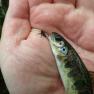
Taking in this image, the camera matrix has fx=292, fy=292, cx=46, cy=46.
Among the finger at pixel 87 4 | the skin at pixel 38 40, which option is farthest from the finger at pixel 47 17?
the finger at pixel 87 4

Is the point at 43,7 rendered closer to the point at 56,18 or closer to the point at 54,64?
the point at 56,18

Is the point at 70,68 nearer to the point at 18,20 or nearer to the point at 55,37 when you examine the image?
the point at 55,37

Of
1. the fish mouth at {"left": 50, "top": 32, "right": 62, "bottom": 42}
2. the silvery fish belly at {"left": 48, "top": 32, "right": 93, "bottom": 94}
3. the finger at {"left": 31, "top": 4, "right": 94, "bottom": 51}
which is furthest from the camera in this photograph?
the finger at {"left": 31, "top": 4, "right": 94, "bottom": 51}

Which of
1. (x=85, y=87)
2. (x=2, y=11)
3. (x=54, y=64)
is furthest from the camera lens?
(x=2, y=11)

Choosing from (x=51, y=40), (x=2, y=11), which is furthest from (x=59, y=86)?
(x=2, y=11)

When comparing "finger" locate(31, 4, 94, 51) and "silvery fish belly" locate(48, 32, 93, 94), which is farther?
"finger" locate(31, 4, 94, 51)

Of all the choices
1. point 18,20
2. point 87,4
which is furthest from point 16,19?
point 87,4

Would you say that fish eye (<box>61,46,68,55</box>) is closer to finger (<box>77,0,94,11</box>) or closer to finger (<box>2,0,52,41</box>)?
finger (<box>2,0,52,41</box>)

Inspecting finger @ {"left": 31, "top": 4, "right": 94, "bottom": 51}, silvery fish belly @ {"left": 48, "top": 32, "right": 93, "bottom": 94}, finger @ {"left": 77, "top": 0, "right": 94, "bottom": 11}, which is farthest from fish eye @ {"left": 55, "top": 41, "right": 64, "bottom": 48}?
finger @ {"left": 77, "top": 0, "right": 94, "bottom": 11}
